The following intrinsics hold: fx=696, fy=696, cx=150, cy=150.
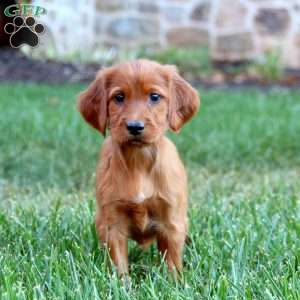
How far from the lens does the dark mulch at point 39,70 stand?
35.9 feet

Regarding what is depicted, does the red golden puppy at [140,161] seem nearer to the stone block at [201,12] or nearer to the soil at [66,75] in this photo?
the soil at [66,75]

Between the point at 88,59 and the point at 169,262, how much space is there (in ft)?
30.9

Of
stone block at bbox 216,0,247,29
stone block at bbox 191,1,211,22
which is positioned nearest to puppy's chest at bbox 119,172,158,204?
stone block at bbox 216,0,247,29

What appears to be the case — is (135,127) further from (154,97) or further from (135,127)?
(154,97)

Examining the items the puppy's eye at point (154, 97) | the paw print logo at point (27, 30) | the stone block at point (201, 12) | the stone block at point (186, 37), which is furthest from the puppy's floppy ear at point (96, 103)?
the stone block at point (186, 37)

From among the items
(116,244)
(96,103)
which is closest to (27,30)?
(96,103)

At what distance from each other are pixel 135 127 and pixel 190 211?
127 centimetres

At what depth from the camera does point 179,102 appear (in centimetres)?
329

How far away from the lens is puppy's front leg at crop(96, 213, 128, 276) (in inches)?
125

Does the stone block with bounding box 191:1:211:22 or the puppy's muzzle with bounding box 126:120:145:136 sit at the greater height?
the stone block with bounding box 191:1:211:22

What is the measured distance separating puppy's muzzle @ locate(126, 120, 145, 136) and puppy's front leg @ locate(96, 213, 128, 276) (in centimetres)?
49

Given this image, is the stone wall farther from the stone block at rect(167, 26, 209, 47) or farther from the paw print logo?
the paw print logo

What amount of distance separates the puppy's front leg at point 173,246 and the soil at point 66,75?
25.3 ft

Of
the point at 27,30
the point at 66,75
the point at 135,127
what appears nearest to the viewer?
the point at 135,127
